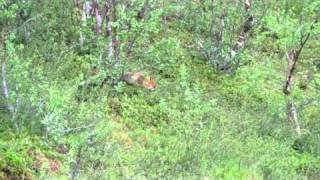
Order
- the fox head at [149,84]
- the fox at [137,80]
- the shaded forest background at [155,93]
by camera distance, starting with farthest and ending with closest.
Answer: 1. the fox head at [149,84]
2. the fox at [137,80]
3. the shaded forest background at [155,93]

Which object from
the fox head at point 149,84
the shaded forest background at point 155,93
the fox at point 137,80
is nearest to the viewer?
the shaded forest background at point 155,93

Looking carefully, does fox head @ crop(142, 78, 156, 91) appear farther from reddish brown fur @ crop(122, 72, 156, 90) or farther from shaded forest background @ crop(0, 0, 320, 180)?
shaded forest background @ crop(0, 0, 320, 180)

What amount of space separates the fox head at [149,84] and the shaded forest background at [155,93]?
0.41 ft

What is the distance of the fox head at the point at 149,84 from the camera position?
10789 millimetres

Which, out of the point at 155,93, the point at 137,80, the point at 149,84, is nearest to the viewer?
the point at 155,93

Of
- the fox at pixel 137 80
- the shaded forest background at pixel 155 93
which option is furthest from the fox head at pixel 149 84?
the shaded forest background at pixel 155 93

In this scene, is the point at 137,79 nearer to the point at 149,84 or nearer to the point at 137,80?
the point at 137,80

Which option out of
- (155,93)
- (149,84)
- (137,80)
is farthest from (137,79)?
(155,93)

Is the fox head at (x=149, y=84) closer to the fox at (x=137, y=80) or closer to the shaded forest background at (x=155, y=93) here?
the fox at (x=137, y=80)

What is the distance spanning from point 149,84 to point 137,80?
12.3 inches

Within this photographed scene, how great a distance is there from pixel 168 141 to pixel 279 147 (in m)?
1.82

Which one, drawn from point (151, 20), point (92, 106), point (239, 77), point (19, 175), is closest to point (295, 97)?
point (239, 77)

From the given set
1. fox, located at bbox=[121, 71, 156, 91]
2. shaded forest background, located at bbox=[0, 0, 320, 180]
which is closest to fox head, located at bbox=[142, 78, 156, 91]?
fox, located at bbox=[121, 71, 156, 91]

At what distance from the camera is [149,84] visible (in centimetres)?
1091
